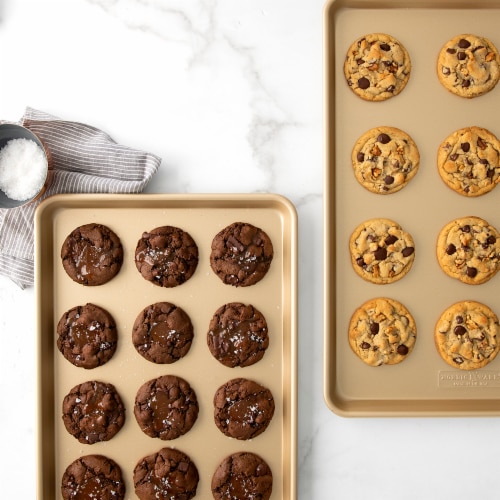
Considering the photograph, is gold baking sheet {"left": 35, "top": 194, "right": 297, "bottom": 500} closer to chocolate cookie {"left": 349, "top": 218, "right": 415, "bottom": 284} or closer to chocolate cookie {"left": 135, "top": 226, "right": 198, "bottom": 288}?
chocolate cookie {"left": 135, "top": 226, "right": 198, "bottom": 288}

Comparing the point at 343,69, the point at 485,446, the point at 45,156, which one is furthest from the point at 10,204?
the point at 485,446

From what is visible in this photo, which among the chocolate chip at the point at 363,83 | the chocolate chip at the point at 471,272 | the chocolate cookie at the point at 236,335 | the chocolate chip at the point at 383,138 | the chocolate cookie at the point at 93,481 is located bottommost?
the chocolate cookie at the point at 93,481

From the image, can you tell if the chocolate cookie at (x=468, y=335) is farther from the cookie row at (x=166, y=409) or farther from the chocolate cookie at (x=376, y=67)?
the chocolate cookie at (x=376, y=67)

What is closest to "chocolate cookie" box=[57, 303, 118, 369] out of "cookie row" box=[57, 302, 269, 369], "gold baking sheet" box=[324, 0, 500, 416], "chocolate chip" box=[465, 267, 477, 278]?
Answer: "cookie row" box=[57, 302, 269, 369]

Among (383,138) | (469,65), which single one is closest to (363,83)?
(383,138)

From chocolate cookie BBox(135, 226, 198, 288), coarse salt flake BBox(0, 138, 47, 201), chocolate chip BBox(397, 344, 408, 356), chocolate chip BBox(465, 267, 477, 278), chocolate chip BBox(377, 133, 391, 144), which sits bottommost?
chocolate chip BBox(397, 344, 408, 356)

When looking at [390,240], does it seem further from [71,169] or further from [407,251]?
[71,169]

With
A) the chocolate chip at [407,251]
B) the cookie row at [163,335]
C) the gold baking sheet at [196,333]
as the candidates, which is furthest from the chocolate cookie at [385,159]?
the cookie row at [163,335]
